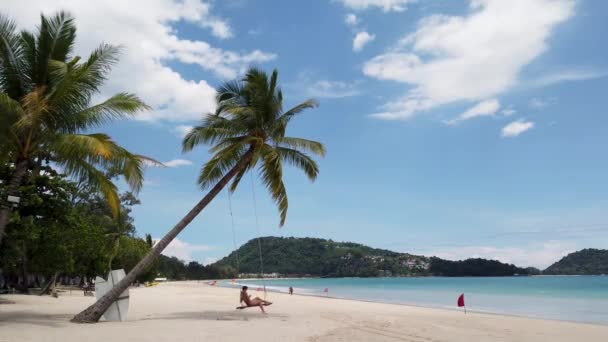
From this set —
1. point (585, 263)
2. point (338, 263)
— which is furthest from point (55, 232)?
point (585, 263)

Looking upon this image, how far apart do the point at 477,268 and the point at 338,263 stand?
46.5 meters

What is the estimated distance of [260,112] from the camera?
14.9m

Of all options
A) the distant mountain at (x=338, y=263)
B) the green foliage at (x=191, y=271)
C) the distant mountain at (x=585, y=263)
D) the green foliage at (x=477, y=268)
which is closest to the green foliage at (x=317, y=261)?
the distant mountain at (x=338, y=263)

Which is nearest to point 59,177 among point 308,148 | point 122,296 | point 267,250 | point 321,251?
point 122,296

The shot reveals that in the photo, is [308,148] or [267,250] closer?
[308,148]

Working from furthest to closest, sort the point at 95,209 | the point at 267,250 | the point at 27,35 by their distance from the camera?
the point at 267,250 → the point at 95,209 → the point at 27,35

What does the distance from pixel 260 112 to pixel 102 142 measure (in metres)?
5.07

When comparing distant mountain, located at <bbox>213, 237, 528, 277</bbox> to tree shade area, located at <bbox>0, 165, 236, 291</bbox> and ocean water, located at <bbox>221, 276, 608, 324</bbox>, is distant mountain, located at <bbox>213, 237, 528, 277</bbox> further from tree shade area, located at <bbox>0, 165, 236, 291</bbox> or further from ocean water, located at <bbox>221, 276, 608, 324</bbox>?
tree shade area, located at <bbox>0, 165, 236, 291</bbox>

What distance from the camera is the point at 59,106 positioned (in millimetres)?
11508

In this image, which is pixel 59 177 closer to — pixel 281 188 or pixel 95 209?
pixel 281 188

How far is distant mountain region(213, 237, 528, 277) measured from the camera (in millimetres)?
170375

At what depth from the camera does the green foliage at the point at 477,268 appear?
552ft

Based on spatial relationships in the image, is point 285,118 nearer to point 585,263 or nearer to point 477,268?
point 477,268

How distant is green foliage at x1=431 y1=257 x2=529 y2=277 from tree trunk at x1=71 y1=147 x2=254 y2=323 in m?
167
